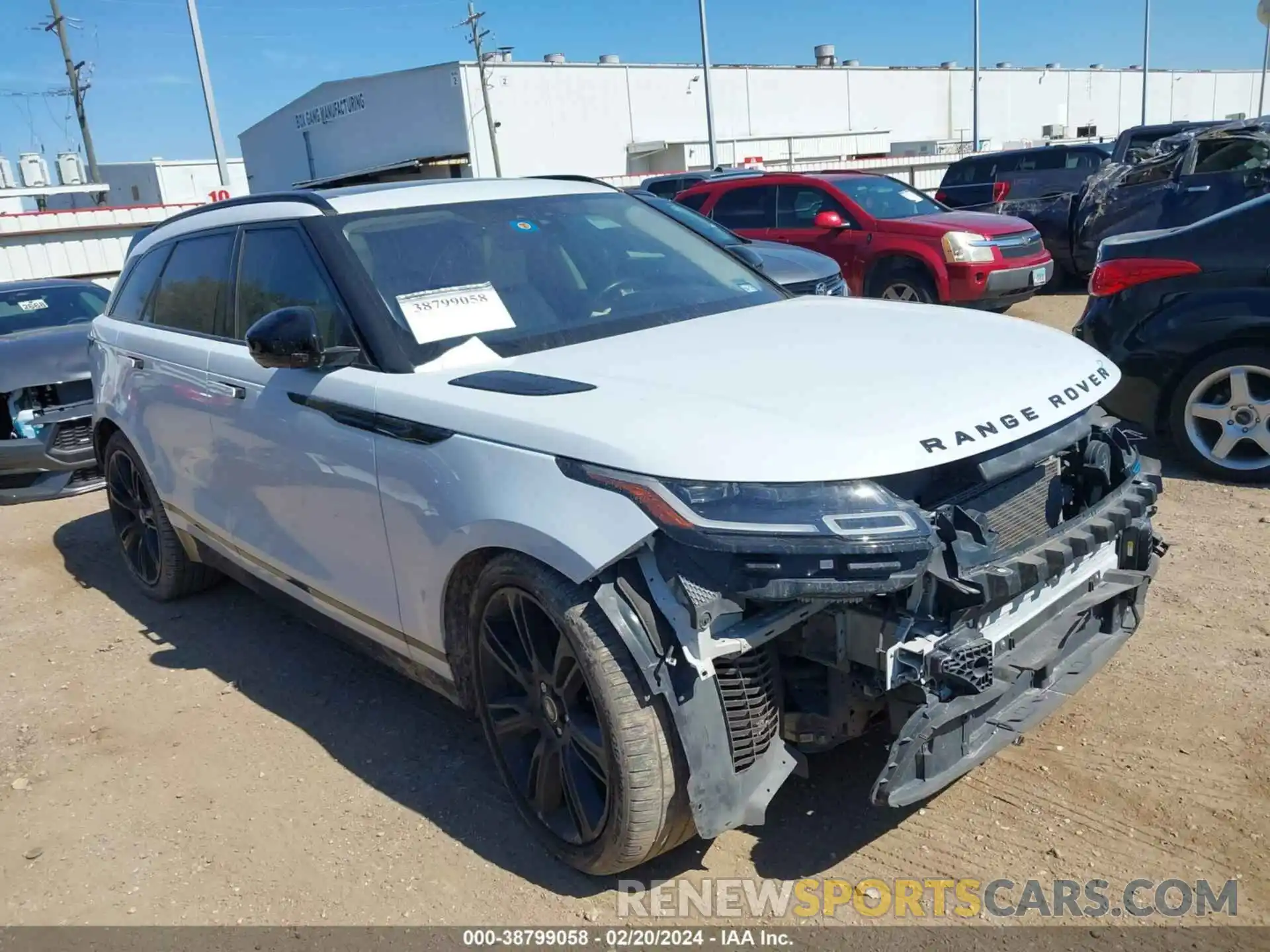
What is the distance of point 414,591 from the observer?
3074 millimetres

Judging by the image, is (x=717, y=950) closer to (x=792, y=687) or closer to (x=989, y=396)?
(x=792, y=687)

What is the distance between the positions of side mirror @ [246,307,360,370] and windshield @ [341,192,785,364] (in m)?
0.23

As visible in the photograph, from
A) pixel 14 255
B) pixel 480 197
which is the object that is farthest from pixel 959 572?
pixel 14 255

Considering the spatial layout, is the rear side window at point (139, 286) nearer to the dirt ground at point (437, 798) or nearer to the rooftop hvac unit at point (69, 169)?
the dirt ground at point (437, 798)

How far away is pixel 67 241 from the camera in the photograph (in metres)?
17.6

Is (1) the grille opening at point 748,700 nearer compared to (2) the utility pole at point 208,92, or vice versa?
(1) the grille opening at point 748,700

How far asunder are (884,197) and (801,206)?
947mm

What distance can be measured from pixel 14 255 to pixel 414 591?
17483mm

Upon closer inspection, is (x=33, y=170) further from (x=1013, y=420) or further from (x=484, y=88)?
(x=1013, y=420)

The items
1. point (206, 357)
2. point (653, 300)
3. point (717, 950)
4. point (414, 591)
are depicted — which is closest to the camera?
point (717, 950)

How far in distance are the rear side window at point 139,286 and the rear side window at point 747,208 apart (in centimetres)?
790

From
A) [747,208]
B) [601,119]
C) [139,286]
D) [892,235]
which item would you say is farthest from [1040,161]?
[601,119]

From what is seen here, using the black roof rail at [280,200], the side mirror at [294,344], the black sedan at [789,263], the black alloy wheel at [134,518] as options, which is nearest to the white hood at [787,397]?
the side mirror at [294,344]

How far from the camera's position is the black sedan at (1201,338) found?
5.20 meters
